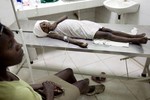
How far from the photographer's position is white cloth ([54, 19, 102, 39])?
1.94 m

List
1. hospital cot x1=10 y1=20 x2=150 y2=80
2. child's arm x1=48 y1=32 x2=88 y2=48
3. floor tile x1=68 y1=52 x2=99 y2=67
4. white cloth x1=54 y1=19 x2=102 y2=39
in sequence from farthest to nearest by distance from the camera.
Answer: floor tile x1=68 y1=52 x2=99 y2=67, white cloth x1=54 y1=19 x2=102 y2=39, child's arm x1=48 y1=32 x2=88 y2=48, hospital cot x1=10 y1=20 x2=150 y2=80

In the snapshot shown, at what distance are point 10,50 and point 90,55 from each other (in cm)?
206

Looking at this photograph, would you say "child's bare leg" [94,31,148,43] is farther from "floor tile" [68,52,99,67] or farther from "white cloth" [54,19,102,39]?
"floor tile" [68,52,99,67]

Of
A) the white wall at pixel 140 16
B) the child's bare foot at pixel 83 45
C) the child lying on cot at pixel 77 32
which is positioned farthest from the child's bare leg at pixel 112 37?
the white wall at pixel 140 16

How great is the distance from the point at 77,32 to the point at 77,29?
0.03 metres

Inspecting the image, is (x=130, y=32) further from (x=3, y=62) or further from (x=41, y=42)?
(x=3, y=62)

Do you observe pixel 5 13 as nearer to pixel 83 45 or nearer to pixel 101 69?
pixel 83 45

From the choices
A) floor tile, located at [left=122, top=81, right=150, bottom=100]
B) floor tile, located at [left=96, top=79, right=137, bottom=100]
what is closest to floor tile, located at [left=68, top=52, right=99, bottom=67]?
floor tile, located at [left=96, top=79, right=137, bottom=100]

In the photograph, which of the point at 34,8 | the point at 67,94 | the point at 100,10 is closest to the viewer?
the point at 67,94

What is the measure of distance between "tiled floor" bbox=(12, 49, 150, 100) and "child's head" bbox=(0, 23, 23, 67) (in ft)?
4.20

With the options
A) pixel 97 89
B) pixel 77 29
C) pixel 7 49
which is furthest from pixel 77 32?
pixel 7 49

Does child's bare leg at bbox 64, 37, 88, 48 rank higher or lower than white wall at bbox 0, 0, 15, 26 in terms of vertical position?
lower

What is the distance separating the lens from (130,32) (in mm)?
2004

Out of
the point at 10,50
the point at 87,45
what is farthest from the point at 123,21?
the point at 10,50
